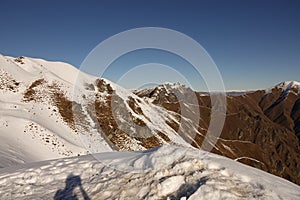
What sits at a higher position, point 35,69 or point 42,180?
point 35,69

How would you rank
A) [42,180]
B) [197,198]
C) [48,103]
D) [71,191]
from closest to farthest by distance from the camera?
[197,198], [71,191], [42,180], [48,103]

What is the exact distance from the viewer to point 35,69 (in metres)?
52.5

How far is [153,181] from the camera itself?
28.0 ft

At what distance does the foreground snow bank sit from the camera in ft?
25.6

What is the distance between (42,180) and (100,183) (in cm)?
272

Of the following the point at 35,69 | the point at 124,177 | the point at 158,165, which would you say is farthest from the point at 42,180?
the point at 35,69

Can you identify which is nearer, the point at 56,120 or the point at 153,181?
the point at 153,181

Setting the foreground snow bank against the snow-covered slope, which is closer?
the foreground snow bank

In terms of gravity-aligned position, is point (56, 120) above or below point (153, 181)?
above

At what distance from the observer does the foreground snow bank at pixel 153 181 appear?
25.6 ft

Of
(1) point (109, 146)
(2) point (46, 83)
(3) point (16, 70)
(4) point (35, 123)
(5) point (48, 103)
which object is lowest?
(1) point (109, 146)

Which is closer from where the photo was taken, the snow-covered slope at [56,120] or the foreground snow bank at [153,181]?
the foreground snow bank at [153,181]

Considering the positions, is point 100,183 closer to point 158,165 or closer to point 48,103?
point 158,165

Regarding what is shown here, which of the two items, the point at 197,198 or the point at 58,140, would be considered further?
the point at 58,140
